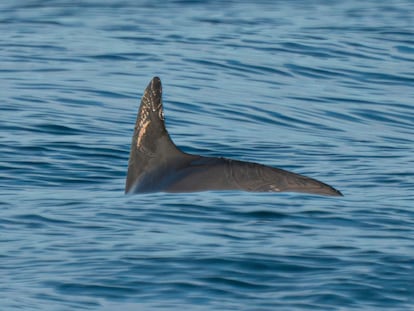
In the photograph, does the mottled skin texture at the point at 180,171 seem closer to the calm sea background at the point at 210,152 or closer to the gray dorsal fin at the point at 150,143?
the gray dorsal fin at the point at 150,143

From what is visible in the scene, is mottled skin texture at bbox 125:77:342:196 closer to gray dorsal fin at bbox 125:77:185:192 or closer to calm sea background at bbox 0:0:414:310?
gray dorsal fin at bbox 125:77:185:192

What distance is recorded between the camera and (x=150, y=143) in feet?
42.2

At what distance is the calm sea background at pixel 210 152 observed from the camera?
10906 millimetres

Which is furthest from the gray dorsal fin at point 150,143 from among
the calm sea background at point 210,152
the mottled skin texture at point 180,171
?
the calm sea background at point 210,152

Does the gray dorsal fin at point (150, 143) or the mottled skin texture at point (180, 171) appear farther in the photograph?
the gray dorsal fin at point (150, 143)

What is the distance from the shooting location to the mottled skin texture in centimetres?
1202

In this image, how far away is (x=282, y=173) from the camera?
12172mm

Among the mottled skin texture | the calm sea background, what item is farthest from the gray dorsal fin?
the calm sea background

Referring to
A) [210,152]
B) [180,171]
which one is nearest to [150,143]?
[180,171]

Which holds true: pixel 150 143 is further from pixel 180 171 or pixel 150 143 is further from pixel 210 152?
pixel 210 152

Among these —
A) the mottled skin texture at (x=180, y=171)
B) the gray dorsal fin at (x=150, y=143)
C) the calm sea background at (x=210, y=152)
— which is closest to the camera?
the calm sea background at (x=210, y=152)

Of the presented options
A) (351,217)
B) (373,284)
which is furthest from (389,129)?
(373,284)

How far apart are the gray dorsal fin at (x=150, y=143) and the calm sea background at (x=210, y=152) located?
58cm

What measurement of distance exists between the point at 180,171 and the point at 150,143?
521 mm
